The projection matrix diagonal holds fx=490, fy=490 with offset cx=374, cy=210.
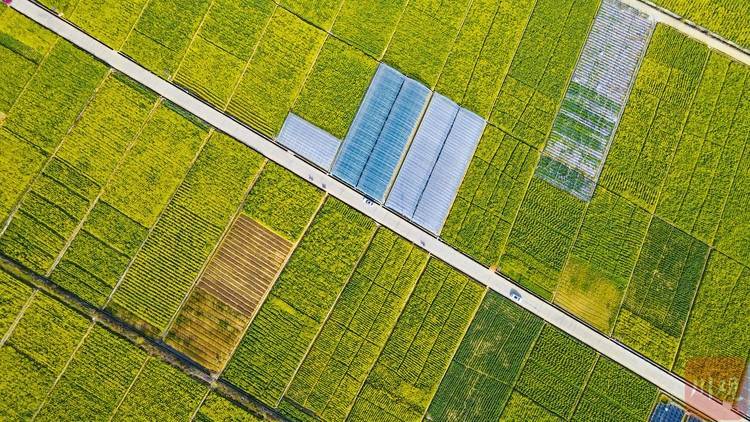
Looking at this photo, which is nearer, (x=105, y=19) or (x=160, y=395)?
(x=160, y=395)

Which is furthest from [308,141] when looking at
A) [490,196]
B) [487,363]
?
[487,363]

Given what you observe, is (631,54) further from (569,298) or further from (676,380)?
(676,380)

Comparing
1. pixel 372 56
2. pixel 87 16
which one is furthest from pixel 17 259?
pixel 372 56

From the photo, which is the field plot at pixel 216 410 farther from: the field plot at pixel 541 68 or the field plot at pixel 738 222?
the field plot at pixel 738 222

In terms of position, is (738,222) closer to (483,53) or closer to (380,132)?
(483,53)

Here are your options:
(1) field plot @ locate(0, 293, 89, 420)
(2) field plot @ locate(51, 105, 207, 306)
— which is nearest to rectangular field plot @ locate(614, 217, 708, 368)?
(2) field plot @ locate(51, 105, 207, 306)
